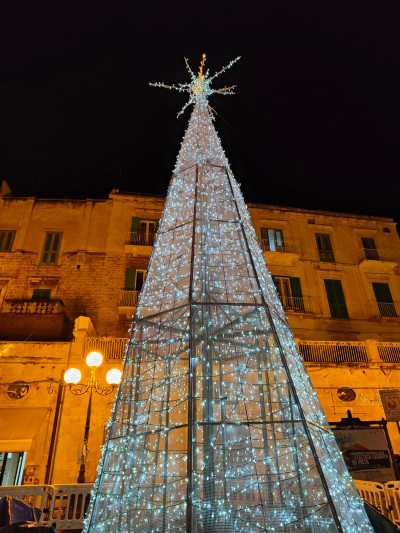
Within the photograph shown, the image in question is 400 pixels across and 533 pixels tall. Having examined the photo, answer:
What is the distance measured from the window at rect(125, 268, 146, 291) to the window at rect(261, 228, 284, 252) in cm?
584

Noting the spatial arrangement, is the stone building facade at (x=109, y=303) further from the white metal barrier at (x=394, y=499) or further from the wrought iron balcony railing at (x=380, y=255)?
the white metal barrier at (x=394, y=499)

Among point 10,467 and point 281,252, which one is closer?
point 10,467

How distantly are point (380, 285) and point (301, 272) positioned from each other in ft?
12.7

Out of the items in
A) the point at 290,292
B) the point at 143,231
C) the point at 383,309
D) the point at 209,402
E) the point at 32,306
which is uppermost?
the point at 143,231

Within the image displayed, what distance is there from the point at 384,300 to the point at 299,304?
4.18 meters

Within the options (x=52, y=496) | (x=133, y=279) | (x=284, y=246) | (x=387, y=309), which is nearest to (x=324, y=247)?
(x=284, y=246)

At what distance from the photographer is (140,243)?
16.1m

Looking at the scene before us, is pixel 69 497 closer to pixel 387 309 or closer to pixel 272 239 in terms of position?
pixel 272 239

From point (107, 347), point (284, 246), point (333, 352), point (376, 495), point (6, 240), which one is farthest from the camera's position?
point (284, 246)

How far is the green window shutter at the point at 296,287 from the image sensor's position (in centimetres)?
1628

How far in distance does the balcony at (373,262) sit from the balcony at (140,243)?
990 cm

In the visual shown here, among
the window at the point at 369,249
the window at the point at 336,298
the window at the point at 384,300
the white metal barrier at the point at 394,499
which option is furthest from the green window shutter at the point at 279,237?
the white metal barrier at the point at 394,499

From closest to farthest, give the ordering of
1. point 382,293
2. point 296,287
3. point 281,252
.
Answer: point 296,287
point 281,252
point 382,293

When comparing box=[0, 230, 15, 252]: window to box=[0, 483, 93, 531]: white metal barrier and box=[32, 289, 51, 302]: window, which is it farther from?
box=[0, 483, 93, 531]: white metal barrier
